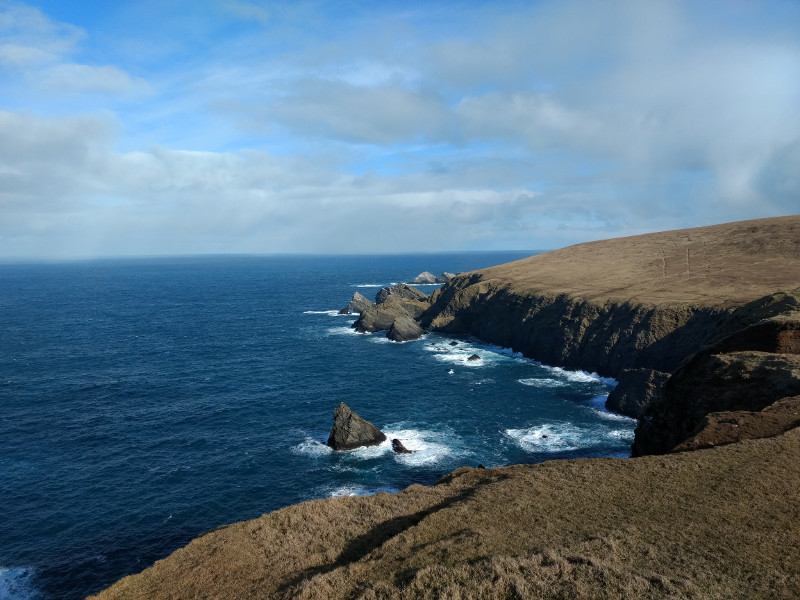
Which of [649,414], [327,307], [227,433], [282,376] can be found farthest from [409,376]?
[327,307]

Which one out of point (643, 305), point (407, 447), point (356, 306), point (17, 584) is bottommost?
point (17, 584)

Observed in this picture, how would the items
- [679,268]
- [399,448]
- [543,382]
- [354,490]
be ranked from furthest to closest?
[679,268] → [543,382] → [399,448] → [354,490]

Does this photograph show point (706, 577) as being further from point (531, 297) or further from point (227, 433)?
point (531, 297)

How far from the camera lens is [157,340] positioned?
107 m

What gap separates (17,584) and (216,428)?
87.6ft

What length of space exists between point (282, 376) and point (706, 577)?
237 feet

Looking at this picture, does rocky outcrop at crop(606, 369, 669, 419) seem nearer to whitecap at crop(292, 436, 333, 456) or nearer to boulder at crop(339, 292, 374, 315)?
whitecap at crop(292, 436, 333, 456)

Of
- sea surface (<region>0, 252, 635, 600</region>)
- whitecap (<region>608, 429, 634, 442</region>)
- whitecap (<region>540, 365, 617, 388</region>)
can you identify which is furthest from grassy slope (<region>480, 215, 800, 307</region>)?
whitecap (<region>608, 429, 634, 442</region>)

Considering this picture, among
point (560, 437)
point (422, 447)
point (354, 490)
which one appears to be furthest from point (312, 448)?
point (560, 437)

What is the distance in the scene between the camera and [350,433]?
54.0 m

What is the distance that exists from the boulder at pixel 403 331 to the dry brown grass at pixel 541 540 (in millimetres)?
79636

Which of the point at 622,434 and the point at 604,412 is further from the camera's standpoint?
the point at 604,412

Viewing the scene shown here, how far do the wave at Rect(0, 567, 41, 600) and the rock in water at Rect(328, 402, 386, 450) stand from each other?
1105 inches

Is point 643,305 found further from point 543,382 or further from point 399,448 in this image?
point 399,448
